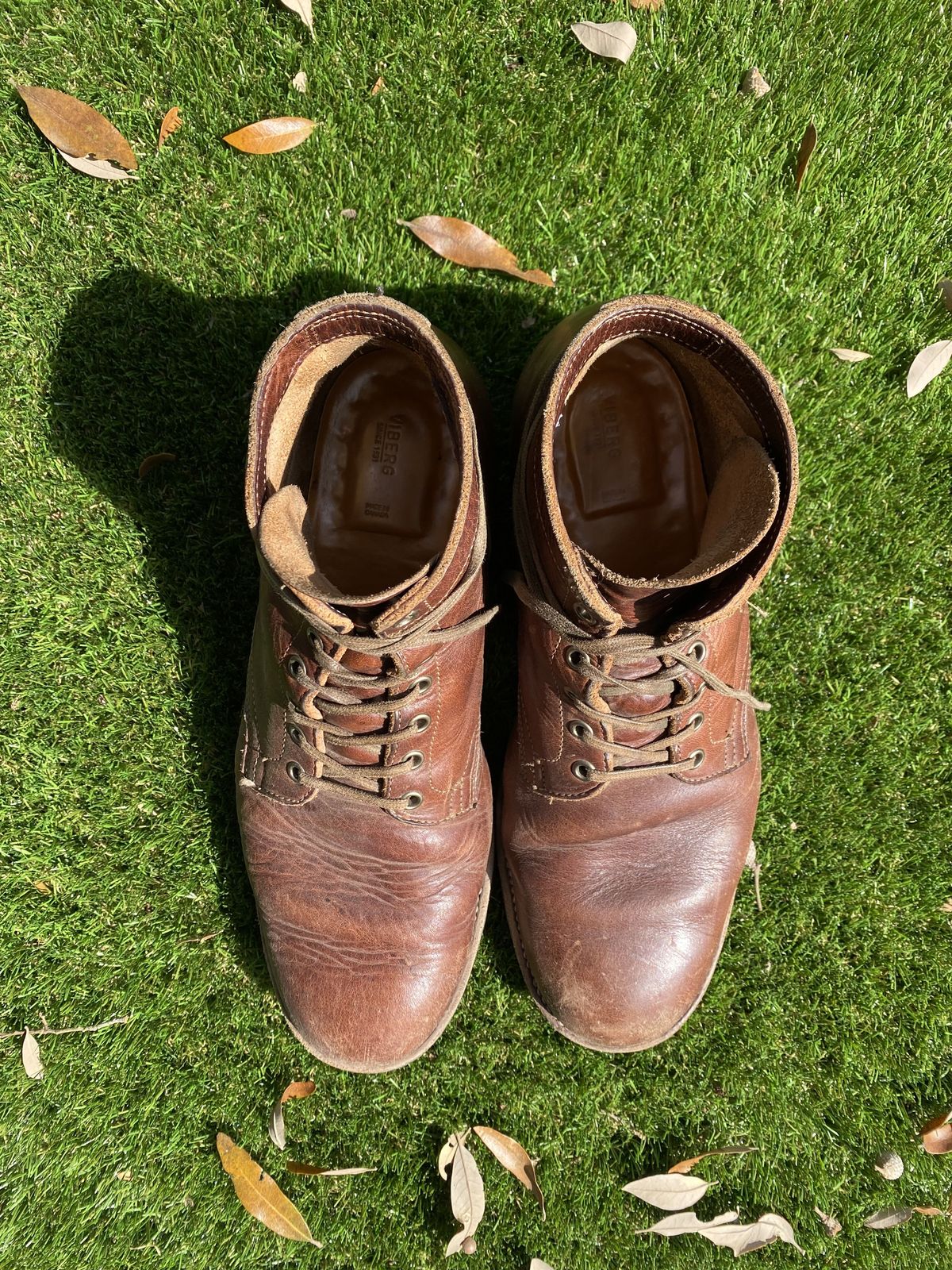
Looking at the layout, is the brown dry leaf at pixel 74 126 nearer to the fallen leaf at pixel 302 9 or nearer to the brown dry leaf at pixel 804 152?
the fallen leaf at pixel 302 9

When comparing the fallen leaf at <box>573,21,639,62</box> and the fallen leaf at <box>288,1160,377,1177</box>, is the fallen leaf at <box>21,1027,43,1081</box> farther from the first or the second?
the fallen leaf at <box>573,21,639,62</box>

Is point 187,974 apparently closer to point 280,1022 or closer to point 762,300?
point 280,1022

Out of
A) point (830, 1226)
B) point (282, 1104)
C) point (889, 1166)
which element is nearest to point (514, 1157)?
point (282, 1104)

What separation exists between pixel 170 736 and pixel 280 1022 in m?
0.89

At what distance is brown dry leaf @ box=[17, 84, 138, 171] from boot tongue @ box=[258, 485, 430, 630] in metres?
1.28

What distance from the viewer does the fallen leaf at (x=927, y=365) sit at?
2533 mm

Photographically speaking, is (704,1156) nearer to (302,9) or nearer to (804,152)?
(804,152)

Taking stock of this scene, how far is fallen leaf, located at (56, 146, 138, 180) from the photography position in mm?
2391

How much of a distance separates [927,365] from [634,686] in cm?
153

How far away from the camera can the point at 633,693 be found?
6.35 ft

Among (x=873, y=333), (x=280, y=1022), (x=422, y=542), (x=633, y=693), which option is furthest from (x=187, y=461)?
(x=873, y=333)

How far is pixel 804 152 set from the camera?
2.53 metres

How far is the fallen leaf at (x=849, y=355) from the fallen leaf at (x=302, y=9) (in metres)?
1.84

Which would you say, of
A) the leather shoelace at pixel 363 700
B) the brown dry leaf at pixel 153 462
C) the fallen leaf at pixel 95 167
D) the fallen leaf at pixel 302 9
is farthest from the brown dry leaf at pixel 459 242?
the leather shoelace at pixel 363 700
